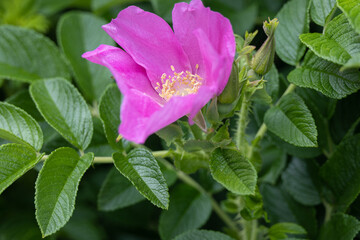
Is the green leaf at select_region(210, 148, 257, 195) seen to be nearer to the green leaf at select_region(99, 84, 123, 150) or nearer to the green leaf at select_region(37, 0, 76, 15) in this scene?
the green leaf at select_region(99, 84, 123, 150)

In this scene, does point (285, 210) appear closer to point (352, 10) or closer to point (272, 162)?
point (272, 162)

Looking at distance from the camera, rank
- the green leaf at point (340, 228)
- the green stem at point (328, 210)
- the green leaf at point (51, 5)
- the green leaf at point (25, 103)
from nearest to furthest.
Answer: the green leaf at point (340, 228)
the green stem at point (328, 210)
the green leaf at point (25, 103)
the green leaf at point (51, 5)

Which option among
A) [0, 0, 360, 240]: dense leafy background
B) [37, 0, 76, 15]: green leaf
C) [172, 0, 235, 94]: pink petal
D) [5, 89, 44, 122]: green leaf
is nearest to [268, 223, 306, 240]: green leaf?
[0, 0, 360, 240]: dense leafy background

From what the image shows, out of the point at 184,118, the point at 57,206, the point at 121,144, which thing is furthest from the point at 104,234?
the point at 184,118

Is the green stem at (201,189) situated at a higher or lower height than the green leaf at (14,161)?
lower

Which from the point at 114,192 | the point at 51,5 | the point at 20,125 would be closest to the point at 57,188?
the point at 20,125

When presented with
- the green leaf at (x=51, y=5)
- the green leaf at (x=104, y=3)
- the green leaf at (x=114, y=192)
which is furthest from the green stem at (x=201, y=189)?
the green leaf at (x=51, y=5)

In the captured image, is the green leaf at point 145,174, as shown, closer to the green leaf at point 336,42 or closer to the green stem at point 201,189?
the green stem at point 201,189
